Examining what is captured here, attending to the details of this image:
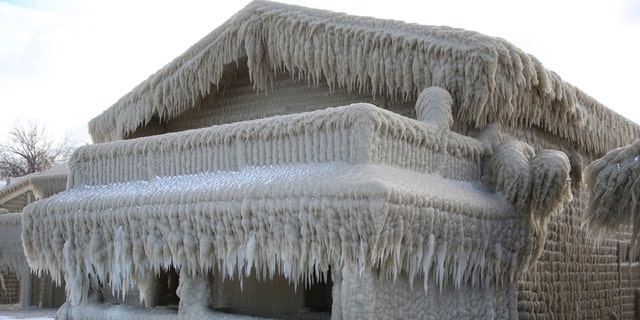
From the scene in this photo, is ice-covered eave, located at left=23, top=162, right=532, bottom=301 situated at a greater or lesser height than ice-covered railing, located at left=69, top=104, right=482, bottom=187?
lesser

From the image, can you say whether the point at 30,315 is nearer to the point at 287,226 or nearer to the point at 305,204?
the point at 287,226

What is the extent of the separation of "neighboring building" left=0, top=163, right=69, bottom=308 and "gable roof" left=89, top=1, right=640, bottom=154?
8.30 meters

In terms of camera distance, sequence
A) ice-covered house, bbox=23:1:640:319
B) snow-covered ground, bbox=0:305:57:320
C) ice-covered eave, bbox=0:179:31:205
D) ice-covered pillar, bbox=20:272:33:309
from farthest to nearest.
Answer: ice-covered eave, bbox=0:179:31:205 < ice-covered pillar, bbox=20:272:33:309 < snow-covered ground, bbox=0:305:57:320 < ice-covered house, bbox=23:1:640:319

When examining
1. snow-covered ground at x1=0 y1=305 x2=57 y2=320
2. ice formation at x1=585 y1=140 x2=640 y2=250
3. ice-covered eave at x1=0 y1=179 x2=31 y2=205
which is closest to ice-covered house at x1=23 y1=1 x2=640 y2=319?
ice formation at x1=585 y1=140 x2=640 y2=250

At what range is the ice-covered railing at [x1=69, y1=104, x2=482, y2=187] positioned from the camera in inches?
331

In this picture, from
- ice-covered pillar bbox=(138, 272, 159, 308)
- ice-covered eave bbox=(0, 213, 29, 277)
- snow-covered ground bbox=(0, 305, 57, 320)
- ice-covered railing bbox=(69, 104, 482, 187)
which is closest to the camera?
ice-covered railing bbox=(69, 104, 482, 187)

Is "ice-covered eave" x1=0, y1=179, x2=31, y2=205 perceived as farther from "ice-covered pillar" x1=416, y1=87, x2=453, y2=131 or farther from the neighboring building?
"ice-covered pillar" x1=416, y1=87, x2=453, y2=131

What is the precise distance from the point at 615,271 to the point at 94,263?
30.0 ft

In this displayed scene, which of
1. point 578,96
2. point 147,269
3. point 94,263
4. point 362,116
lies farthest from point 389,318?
point 578,96

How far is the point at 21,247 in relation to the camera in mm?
20203

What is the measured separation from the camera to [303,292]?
1188 centimetres

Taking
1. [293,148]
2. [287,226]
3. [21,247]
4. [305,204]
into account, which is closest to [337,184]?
[305,204]

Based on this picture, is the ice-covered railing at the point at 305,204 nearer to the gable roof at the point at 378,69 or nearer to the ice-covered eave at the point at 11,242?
the gable roof at the point at 378,69

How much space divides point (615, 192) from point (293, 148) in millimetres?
3888
